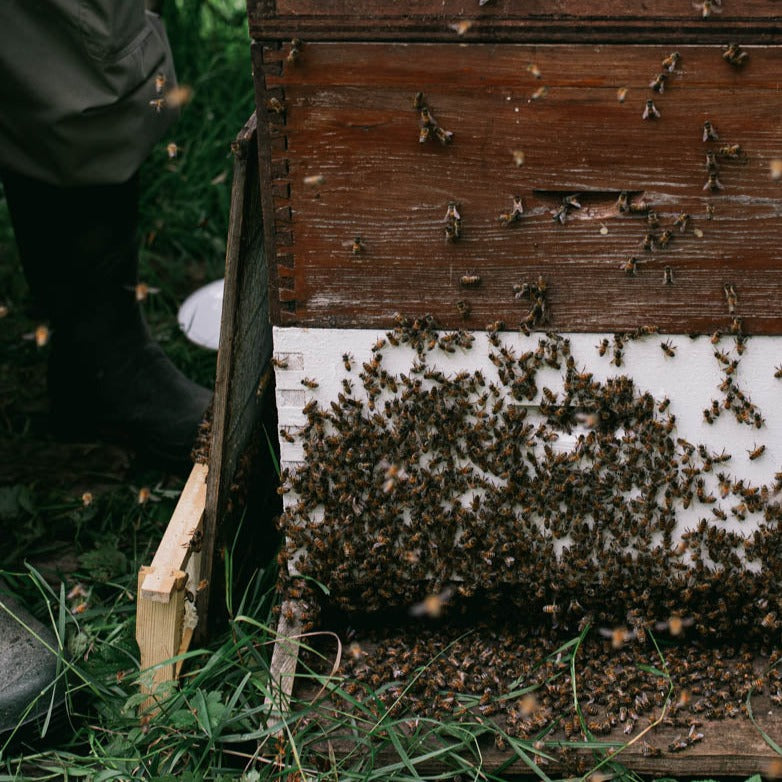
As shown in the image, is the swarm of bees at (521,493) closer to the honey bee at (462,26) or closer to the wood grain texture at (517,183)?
the wood grain texture at (517,183)

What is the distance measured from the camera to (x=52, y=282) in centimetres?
337

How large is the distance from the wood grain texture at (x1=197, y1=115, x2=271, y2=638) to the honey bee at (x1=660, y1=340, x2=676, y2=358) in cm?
109

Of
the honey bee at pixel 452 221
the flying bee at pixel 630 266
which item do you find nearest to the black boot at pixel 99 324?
the honey bee at pixel 452 221

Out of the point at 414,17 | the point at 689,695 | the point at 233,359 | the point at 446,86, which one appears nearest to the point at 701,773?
the point at 689,695

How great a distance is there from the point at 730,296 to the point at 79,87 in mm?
2004

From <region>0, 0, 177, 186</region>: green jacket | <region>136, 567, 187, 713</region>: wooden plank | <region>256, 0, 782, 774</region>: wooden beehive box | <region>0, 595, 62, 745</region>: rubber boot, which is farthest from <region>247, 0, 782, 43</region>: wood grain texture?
<region>0, 595, 62, 745</region>: rubber boot

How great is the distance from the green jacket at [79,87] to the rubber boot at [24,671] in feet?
4.60

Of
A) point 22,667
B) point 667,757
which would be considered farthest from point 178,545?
point 667,757

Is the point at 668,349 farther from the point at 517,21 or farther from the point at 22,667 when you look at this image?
the point at 22,667

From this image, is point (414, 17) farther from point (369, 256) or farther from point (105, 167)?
point (105, 167)

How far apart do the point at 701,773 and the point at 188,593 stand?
1372 millimetres

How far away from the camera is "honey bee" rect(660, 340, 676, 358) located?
2.30 metres

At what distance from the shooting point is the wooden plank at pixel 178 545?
2395 millimetres

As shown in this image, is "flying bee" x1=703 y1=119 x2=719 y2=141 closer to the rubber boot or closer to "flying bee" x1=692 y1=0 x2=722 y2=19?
"flying bee" x1=692 y1=0 x2=722 y2=19
